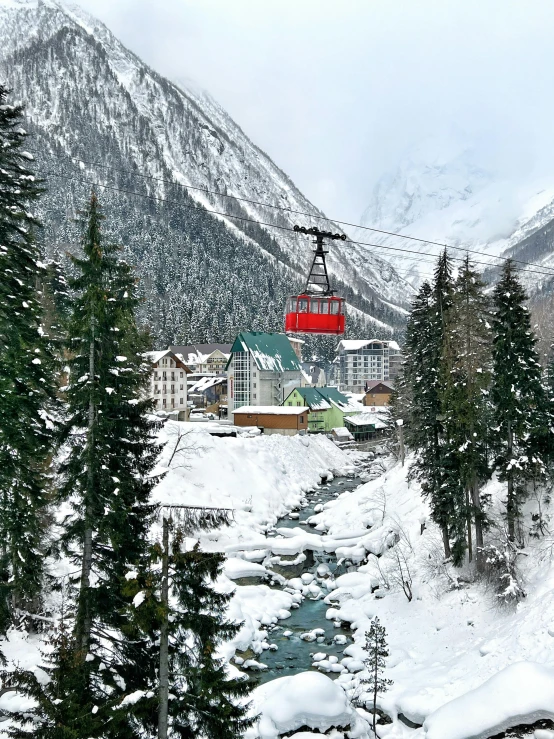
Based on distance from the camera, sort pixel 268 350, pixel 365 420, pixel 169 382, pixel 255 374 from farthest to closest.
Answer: pixel 365 420 < pixel 268 350 < pixel 255 374 < pixel 169 382

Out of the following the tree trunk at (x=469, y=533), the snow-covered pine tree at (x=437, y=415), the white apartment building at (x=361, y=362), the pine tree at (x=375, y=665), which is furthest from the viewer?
the white apartment building at (x=361, y=362)

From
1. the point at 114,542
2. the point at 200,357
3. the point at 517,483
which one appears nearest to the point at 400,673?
the point at 517,483

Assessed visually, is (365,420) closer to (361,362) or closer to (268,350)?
(268,350)

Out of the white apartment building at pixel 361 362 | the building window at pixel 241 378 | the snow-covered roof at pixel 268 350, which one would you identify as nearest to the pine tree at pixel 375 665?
the building window at pixel 241 378

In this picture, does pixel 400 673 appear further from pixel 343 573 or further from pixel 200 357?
pixel 200 357

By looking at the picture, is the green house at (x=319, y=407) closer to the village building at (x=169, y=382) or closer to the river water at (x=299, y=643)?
the village building at (x=169, y=382)

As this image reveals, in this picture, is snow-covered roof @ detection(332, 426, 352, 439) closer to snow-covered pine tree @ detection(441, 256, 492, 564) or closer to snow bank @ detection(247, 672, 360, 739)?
snow-covered pine tree @ detection(441, 256, 492, 564)

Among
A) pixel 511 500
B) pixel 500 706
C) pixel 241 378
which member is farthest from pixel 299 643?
pixel 241 378
